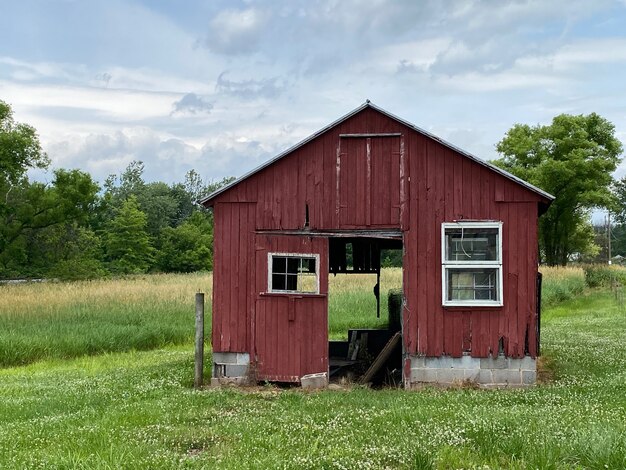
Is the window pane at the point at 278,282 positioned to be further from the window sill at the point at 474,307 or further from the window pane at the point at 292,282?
the window sill at the point at 474,307

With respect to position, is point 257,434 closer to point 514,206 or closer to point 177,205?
point 514,206

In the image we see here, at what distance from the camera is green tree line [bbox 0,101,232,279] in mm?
38375

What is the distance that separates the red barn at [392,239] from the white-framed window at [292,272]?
1.0 inches

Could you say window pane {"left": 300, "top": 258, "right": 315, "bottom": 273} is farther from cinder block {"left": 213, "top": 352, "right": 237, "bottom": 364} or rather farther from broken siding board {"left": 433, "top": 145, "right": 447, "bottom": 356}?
broken siding board {"left": 433, "top": 145, "right": 447, "bottom": 356}

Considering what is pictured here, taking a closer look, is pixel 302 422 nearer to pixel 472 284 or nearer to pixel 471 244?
pixel 472 284

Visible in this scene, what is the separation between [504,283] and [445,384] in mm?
2267

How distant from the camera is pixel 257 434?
8.07 m

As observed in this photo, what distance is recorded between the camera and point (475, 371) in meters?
12.5

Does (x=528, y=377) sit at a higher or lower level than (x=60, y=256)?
lower

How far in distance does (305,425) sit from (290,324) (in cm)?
448

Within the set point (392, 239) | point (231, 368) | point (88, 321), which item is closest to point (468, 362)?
point (392, 239)

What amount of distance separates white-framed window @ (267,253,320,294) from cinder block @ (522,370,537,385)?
4308 mm

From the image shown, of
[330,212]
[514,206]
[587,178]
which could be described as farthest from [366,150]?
[587,178]

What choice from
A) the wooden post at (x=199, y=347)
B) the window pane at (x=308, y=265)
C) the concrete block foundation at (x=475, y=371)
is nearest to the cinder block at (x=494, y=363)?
the concrete block foundation at (x=475, y=371)
